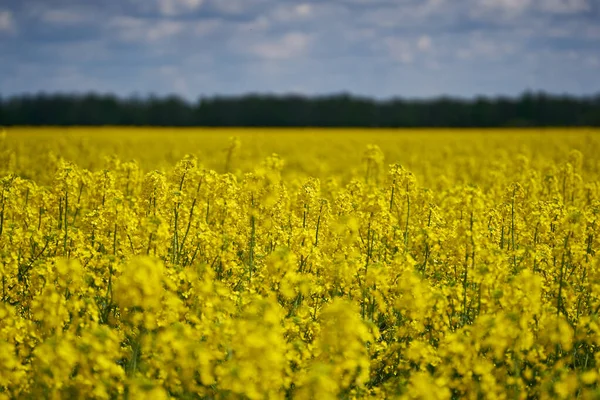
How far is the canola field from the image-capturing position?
4.38m

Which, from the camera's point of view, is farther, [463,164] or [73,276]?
[463,164]

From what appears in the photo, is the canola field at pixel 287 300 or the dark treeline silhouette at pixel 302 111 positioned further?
the dark treeline silhouette at pixel 302 111

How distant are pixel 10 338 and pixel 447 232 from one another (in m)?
4.38

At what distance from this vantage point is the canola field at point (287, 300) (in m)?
4.38

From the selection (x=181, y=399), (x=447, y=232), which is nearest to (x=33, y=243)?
(x=181, y=399)

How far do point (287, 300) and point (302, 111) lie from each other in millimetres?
69906

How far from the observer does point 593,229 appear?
286 inches

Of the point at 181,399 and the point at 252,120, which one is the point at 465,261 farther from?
the point at 252,120

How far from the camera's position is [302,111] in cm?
7544

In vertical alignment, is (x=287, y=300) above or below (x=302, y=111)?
below

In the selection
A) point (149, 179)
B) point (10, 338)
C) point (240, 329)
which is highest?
point (149, 179)

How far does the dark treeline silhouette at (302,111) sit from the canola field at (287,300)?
64.2 m

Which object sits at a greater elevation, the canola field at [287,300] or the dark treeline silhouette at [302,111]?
the dark treeline silhouette at [302,111]

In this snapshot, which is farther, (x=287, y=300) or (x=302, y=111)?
(x=302, y=111)
